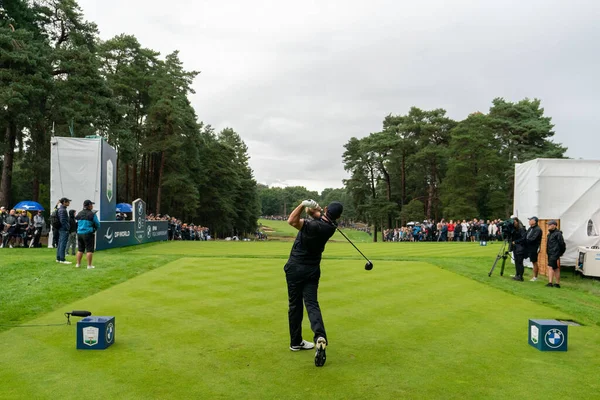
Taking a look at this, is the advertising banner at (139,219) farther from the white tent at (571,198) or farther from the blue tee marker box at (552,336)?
the blue tee marker box at (552,336)

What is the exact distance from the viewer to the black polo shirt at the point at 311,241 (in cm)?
639

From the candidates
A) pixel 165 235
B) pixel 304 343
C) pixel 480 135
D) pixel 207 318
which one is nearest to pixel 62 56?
pixel 165 235

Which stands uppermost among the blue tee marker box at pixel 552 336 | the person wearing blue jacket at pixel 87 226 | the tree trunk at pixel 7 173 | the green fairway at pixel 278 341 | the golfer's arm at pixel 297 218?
the tree trunk at pixel 7 173

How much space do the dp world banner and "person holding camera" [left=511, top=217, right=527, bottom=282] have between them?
17.3 m

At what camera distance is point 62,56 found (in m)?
35.5

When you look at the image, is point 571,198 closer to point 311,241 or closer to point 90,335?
point 311,241

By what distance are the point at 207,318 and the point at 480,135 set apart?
53.5 meters

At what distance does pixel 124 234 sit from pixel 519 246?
762 inches

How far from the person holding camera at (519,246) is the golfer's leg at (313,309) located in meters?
10.7

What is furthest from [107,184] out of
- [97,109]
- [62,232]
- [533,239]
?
[533,239]

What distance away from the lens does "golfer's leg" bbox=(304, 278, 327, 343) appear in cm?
607

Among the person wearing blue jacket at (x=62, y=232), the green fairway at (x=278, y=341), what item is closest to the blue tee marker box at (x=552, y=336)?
the green fairway at (x=278, y=341)

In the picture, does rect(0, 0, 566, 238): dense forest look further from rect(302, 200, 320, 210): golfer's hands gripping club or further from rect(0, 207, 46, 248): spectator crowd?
rect(302, 200, 320, 210): golfer's hands gripping club

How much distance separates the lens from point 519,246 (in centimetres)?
1492
